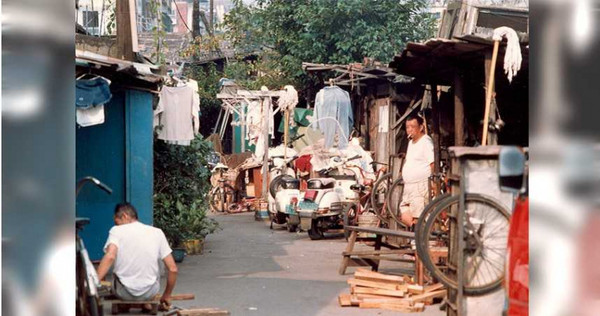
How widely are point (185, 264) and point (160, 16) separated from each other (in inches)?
99.2

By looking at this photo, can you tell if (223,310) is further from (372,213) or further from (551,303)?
(372,213)

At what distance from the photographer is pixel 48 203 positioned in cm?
393

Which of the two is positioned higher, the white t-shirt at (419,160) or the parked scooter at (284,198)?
the white t-shirt at (419,160)

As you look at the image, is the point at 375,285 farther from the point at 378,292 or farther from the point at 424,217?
the point at 424,217

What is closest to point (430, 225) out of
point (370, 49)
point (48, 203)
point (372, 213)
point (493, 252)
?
point (493, 252)

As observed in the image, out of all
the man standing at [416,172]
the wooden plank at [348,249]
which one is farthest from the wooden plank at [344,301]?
the man standing at [416,172]

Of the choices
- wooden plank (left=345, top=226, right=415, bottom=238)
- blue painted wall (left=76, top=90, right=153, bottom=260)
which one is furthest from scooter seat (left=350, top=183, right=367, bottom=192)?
blue painted wall (left=76, top=90, right=153, bottom=260)

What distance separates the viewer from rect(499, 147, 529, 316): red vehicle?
4.29 metres

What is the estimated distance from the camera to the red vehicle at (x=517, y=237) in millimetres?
4289

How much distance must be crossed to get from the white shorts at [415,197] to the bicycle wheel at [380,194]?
1.72 meters

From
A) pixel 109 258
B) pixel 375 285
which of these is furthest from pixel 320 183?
pixel 109 258

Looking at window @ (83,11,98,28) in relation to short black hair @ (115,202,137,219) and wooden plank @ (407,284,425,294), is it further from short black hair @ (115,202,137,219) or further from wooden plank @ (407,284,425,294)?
wooden plank @ (407,284,425,294)

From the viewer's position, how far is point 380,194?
12164 millimetres

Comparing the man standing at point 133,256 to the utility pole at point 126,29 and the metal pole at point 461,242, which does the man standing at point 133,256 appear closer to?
the metal pole at point 461,242
